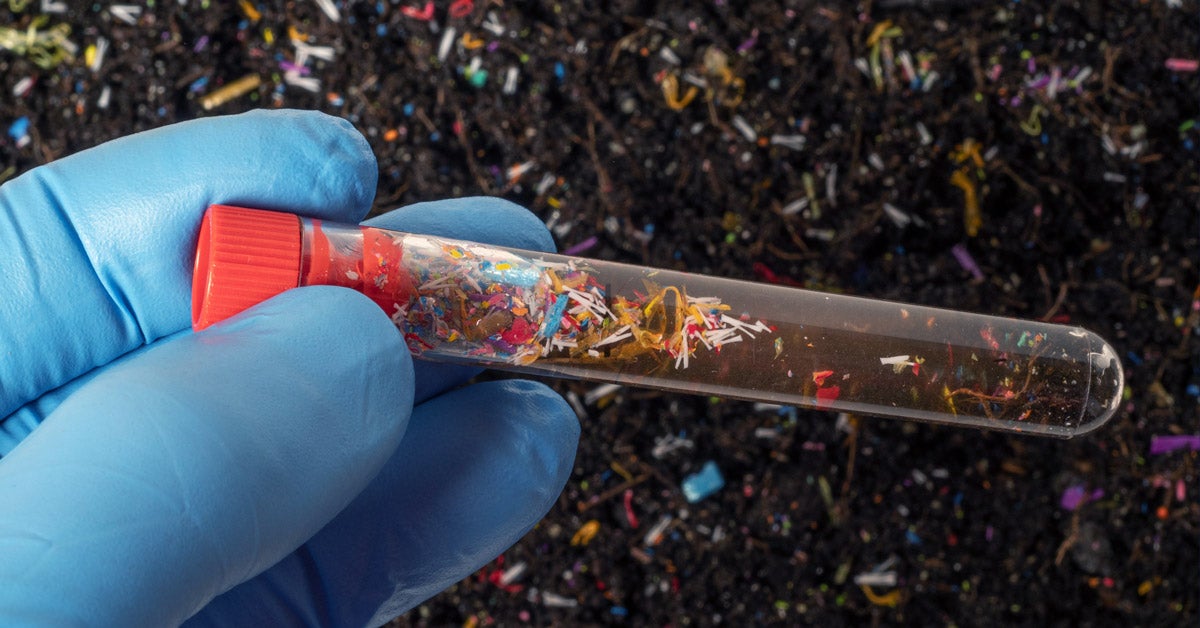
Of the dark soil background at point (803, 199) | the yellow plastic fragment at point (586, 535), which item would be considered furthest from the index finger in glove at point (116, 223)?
the yellow plastic fragment at point (586, 535)

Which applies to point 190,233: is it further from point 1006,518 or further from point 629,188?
point 1006,518

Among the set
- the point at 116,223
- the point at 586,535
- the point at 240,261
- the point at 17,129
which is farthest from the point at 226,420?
the point at 17,129

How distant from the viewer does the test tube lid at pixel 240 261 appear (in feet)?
2.63

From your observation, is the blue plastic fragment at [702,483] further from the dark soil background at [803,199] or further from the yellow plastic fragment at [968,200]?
the yellow plastic fragment at [968,200]

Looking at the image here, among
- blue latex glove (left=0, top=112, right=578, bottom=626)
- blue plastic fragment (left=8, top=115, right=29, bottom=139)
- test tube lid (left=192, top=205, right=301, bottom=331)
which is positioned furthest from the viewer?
blue plastic fragment (left=8, top=115, right=29, bottom=139)

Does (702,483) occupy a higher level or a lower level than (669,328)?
lower

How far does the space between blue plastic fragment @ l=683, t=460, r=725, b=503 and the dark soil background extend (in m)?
0.01

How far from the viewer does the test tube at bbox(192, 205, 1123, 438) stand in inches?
33.0

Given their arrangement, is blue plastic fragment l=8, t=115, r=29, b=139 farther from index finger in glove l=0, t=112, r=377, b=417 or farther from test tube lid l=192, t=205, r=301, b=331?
test tube lid l=192, t=205, r=301, b=331

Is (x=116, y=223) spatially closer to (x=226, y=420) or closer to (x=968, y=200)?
(x=226, y=420)

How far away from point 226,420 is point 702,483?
2.54 feet

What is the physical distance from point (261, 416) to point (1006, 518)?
43.8 inches

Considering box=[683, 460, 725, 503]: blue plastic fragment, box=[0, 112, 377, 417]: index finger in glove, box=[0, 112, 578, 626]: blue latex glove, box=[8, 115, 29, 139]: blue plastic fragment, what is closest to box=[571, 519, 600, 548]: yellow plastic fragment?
box=[683, 460, 725, 503]: blue plastic fragment

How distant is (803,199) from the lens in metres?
1.38
